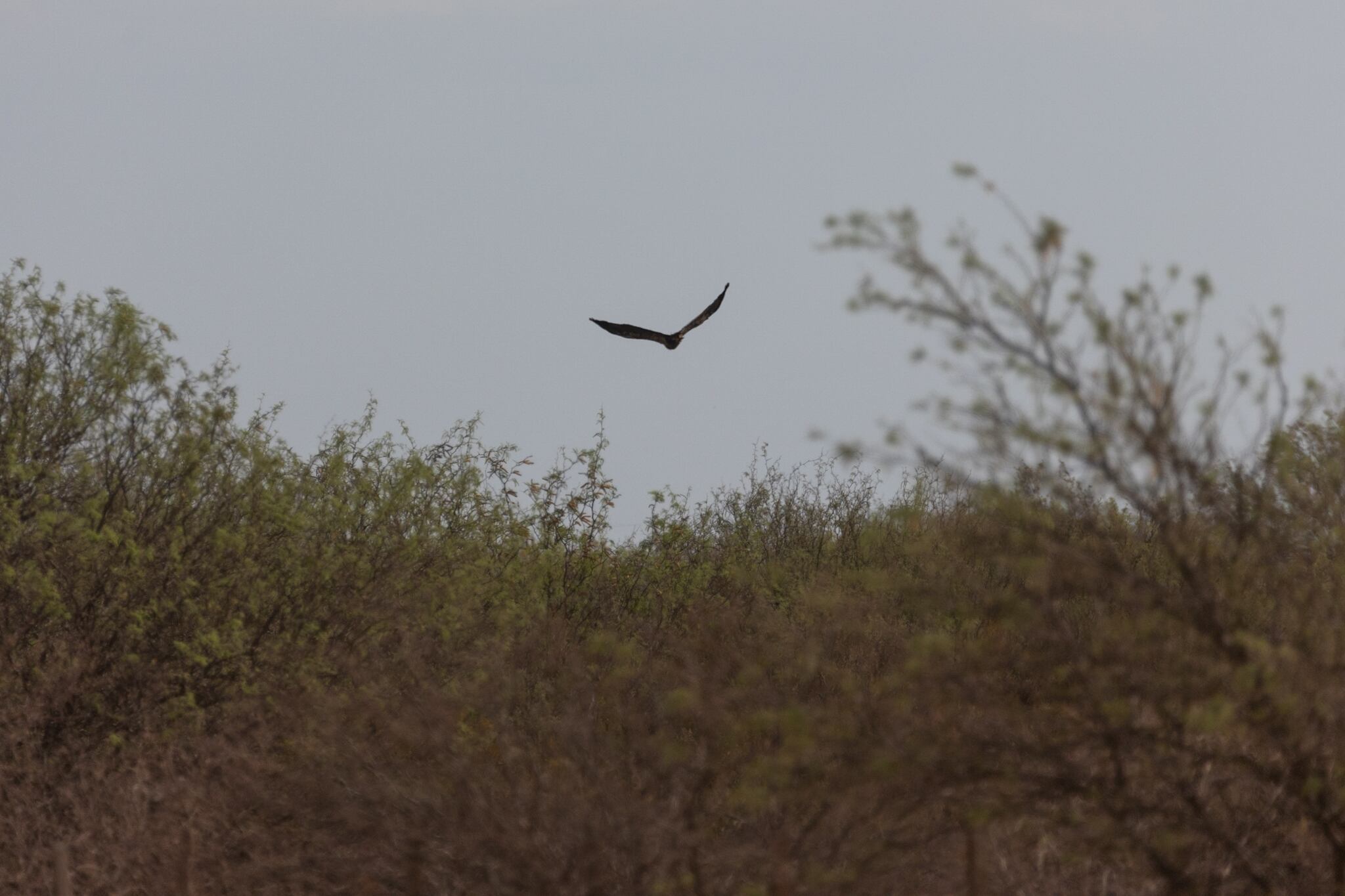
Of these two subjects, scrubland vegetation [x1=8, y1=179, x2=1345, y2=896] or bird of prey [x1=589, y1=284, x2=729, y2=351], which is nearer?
scrubland vegetation [x1=8, y1=179, x2=1345, y2=896]

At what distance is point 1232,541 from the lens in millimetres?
6527

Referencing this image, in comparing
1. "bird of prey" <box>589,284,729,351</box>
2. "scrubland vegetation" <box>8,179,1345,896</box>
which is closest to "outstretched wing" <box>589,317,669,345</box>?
"bird of prey" <box>589,284,729,351</box>

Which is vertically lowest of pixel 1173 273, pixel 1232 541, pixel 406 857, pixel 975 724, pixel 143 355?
pixel 406 857

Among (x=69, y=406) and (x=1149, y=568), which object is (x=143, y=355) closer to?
(x=69, y=406)

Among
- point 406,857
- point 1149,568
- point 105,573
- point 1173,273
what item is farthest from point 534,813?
point 1149,568

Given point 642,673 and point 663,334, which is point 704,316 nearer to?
point 663,334

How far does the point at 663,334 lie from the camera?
11.9 metres

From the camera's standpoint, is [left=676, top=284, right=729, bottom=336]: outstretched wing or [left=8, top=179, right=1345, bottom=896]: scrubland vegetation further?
[left=676, top=284, right=729, bottom=336]: outstretched wing

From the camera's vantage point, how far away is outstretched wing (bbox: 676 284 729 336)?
11969 mm

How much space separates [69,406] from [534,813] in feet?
24.0

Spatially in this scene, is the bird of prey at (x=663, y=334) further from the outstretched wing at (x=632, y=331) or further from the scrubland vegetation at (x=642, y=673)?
the scrubland vegetation at (x=642, y=673)

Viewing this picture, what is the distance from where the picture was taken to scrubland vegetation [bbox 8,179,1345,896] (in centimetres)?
629

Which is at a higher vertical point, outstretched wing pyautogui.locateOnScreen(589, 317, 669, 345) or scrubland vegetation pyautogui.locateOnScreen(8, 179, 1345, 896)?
outstretched wing pyautogui.locateOnScreen(589, 317, 669, 345)

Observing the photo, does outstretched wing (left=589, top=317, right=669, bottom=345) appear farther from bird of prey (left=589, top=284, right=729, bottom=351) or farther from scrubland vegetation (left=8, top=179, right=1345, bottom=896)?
scrubland vegetation (left=8, top=179, right=1345, bottom=896)
